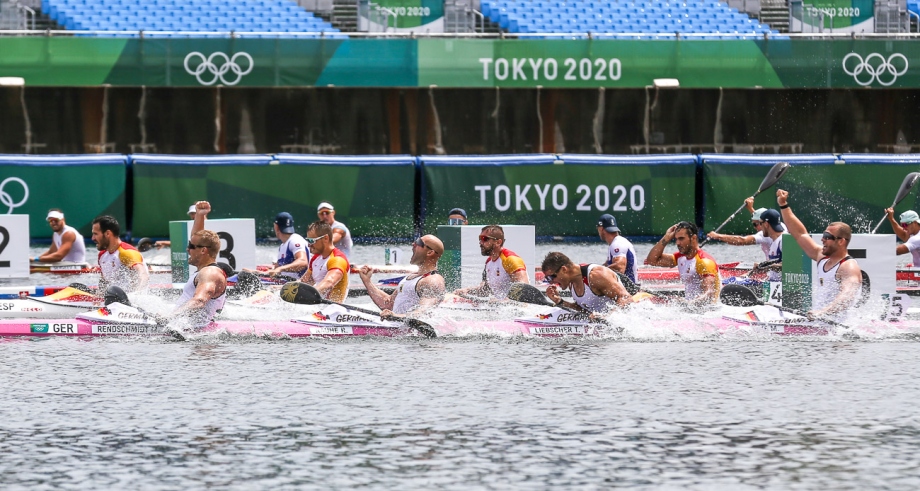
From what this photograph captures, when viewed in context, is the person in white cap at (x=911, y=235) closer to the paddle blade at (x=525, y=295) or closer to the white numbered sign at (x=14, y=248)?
the paddle blade at (x=525, y=295)

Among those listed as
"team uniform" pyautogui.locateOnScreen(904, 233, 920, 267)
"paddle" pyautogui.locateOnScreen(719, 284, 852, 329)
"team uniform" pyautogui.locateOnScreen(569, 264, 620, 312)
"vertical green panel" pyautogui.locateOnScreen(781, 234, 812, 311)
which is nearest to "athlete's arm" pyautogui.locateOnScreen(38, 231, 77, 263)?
"team uniform" pyautogui.locateOnScreen(569, 264, 620, 312)

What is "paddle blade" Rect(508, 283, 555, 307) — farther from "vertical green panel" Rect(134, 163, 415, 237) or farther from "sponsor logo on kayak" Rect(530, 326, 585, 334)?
"vertical green panel" Rect(134, 163, 415, 237)

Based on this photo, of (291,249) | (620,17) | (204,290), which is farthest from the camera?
(620,17)

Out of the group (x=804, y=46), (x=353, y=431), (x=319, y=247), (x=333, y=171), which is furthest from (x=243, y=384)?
(x=804, y=46)

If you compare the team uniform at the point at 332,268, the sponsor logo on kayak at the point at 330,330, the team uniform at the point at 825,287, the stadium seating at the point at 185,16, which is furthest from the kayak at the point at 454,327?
the stadium seating at the point at 185,16

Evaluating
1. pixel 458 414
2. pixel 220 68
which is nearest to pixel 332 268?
pixel 458 414

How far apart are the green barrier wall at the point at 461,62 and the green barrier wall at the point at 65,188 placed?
8.35ft

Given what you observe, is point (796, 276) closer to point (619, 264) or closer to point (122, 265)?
point (619, 264)

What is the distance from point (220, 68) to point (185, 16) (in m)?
4.09

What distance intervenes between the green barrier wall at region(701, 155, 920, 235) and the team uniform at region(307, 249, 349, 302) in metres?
13.0

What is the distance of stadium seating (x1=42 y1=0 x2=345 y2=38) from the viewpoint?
31781mm

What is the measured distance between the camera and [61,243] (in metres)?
20.8

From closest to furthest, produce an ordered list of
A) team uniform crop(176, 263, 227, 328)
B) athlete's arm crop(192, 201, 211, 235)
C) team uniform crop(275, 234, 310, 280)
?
team uniform crop(176, 263, 227, 328) < athlete's arm crop(192, 201, 211, 235) < team uniform crop(275, 234, 310, 280)

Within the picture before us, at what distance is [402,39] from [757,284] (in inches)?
510
